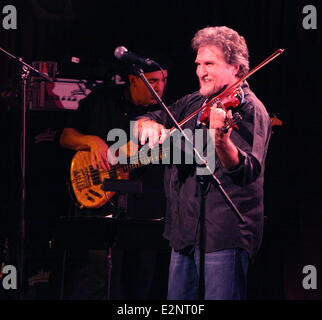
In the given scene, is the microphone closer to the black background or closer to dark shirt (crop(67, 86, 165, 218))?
dark shirt (crop(67, 86, 165, 218))

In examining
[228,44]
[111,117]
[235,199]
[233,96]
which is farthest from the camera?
[111,117]

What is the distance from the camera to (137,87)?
12.2ft

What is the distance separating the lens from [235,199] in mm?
2219

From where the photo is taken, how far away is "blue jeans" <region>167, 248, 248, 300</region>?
2141mm

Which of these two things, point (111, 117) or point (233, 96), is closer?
point (233, 96)

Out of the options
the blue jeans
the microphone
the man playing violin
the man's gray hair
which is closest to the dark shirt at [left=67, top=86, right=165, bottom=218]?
the man playing violin

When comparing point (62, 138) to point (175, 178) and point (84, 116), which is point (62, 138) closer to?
point (84, 116)

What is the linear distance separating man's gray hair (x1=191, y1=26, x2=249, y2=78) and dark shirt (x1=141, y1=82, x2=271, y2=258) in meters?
0.18

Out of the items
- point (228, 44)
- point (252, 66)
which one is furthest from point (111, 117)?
point (228, 44)

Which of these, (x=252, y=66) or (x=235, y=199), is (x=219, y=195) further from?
(x=252, y=66)

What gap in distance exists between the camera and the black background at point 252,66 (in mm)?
3412

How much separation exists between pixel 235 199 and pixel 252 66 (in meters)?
1.83

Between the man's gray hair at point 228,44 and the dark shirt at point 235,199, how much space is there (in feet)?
0.58

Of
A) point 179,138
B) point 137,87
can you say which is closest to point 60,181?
point 137,87
